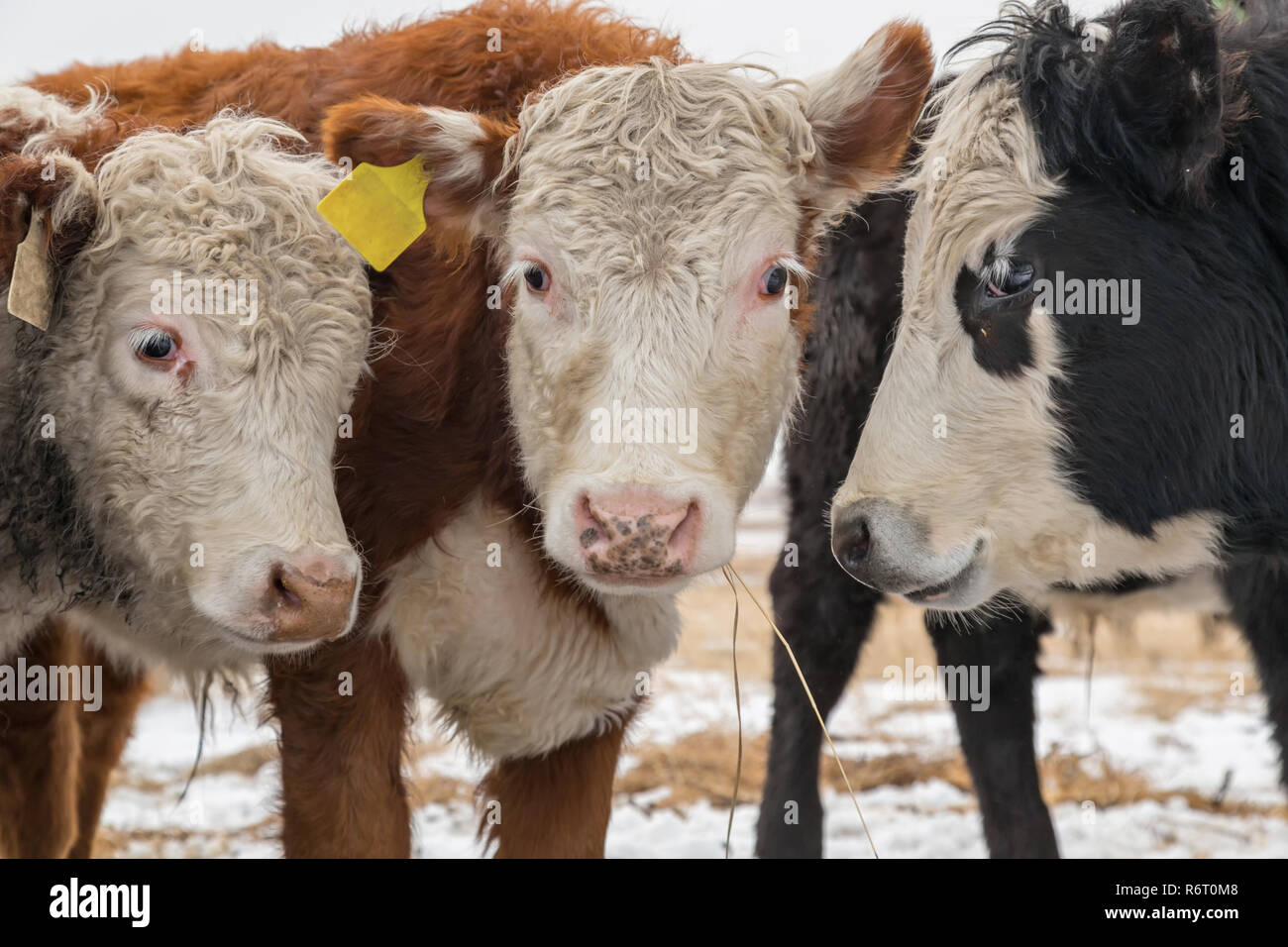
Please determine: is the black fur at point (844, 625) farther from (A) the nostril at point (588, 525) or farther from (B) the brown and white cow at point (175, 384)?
(B) the brown and white cow at point (175, 384)

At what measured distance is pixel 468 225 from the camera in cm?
Result: 385

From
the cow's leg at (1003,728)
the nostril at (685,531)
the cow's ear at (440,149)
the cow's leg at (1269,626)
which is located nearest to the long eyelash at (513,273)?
the cow's ear at (440,149)

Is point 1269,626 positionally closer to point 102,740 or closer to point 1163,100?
point 1163,100

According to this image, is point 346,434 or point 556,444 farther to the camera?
point 346,434

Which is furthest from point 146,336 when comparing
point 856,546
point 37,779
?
point 37,779

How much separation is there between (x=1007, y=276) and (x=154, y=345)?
7.30 ft

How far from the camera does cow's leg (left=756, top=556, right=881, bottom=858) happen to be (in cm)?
498

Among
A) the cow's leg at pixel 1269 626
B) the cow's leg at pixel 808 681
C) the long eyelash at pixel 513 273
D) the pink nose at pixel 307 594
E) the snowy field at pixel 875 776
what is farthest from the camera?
the snowy field at pixel 875 776

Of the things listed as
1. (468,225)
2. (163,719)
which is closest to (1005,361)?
(468,225)

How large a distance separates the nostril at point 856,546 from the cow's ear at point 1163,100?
1128 millimetres

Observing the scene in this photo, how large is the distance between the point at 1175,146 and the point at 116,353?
278cm

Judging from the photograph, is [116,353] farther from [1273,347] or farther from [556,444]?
[1273,347]

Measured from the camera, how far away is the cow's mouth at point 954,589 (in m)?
3.69

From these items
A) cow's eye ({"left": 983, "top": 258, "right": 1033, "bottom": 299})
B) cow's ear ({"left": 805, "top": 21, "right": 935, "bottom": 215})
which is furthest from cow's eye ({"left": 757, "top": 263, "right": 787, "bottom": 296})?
cow's eye ({"left": 983, "top": 258, "right": 1033, "bottom": 299})
